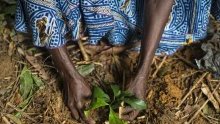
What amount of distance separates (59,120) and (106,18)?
445 millimetres

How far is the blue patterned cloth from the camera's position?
4.78 ft

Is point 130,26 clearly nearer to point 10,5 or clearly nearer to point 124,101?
point 124,101

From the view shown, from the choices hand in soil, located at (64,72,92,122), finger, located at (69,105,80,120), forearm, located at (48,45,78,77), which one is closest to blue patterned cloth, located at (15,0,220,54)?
forearm, located at (48,45,78,77)

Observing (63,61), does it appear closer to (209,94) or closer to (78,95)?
(78,95)

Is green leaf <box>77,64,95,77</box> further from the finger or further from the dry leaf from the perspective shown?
the dry leaf

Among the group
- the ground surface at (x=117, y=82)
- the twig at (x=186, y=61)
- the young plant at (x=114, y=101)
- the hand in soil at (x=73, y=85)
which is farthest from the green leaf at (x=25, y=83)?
the twig at (x=186, y=61)

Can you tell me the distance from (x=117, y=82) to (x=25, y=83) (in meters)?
0.38

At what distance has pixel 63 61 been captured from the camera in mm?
1601

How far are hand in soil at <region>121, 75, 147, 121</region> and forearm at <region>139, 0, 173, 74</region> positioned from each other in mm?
70

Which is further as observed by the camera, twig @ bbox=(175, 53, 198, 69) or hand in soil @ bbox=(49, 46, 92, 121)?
twig @ bbox=(175, 53, 198, 69)

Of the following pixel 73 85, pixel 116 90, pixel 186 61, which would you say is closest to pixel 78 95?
pixel 73 85

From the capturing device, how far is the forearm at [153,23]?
1.45m

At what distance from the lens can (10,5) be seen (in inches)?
79.7

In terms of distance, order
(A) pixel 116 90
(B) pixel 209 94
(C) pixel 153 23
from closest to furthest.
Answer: (C) pixel 153 23 < (A) pixel 116 90 < (B) pixel 209 94
